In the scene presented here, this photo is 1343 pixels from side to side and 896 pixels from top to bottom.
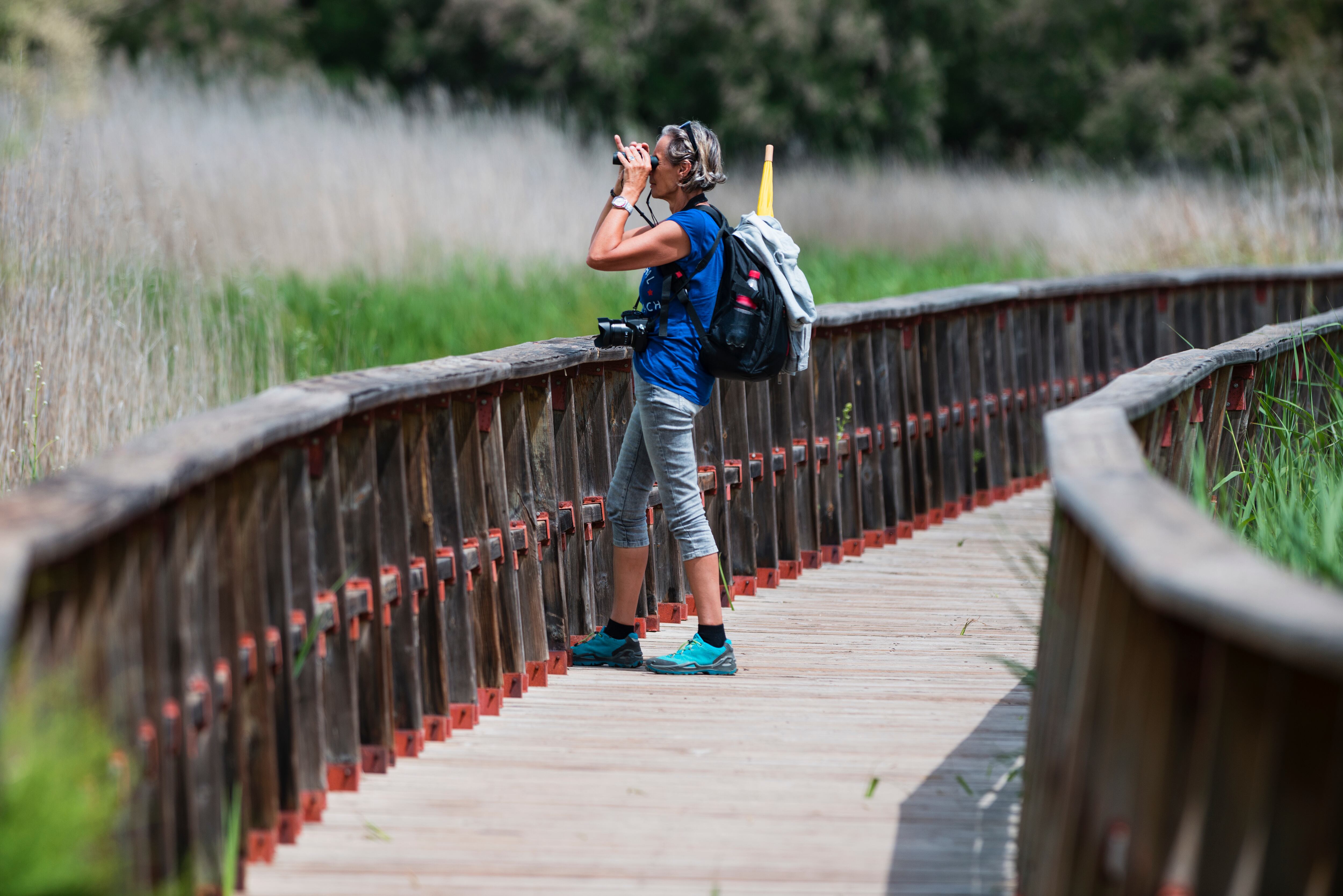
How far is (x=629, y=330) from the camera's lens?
4859mm

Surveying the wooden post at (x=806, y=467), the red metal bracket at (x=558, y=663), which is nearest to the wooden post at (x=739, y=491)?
the wooden post at (x=806, y=467)

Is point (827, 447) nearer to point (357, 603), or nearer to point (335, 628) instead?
point (357, 603)

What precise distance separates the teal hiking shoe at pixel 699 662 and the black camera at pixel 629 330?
953 millimetres

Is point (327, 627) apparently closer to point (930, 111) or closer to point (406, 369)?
point (406, 369)

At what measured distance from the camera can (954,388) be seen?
8508 mm

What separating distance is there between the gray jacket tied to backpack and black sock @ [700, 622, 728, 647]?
0.85 m

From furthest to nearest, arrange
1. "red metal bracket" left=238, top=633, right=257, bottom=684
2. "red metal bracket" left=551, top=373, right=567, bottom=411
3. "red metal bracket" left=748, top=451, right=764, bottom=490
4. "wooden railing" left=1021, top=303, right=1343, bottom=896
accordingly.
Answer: "red metal bracket" left=748, top=451, right=764, bottom=490
"red metal bracket" left=551, top=373, right=567, bottom=411
"red metal bracket" left=238, top=633, right=257, bottom=684
"wooden railing" left=1021, top=303, right=1343, bottom=896

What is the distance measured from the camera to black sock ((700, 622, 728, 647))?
511 centimetres

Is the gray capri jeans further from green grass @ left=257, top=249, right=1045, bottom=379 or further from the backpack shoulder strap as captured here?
green grass @ left=257, top=249, right=1045, bottom=379

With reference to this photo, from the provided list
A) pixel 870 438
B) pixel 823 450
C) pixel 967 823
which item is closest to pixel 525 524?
pixel 967 823

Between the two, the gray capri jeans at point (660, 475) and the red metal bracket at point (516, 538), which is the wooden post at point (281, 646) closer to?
the red metal bracket at point (516, 538)

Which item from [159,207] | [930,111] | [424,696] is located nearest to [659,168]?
[424,696]

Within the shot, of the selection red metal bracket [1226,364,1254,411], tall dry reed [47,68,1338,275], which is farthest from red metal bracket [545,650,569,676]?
tall dry reed [47,68,1338,275]

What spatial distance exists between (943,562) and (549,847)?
158 inches
